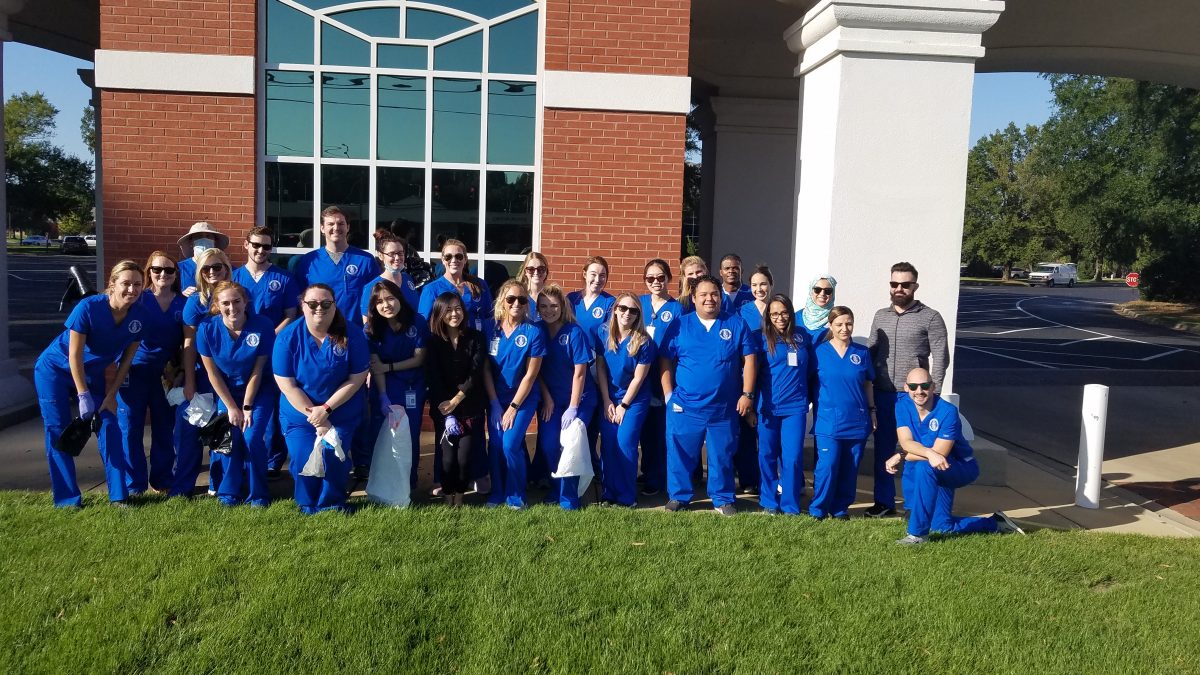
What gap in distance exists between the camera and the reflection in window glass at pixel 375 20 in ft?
24.7

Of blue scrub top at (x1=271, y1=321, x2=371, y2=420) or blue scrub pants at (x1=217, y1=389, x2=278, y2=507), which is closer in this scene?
blue scrub top at (x1=271, y1=321, x2=371, y2=420)

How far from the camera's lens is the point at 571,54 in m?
7.45

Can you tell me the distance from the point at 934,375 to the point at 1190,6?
22.4ft

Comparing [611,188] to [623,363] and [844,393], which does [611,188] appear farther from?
[844,393]

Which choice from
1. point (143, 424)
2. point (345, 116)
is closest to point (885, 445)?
point (143, 424)

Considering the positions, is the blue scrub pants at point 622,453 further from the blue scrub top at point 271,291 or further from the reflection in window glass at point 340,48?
the reflection in window glass at point 340,48

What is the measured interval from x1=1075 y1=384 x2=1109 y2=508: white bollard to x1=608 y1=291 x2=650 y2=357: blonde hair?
336 centimetres

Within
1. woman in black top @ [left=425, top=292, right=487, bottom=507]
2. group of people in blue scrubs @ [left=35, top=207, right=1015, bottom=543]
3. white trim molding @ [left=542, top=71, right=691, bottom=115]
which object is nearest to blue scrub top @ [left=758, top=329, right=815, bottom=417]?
group of people in blue scrubs @ [left=35, top=207, right=1015, bottom=543]

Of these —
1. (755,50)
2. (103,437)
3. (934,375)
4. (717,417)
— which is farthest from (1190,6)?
(103,437)

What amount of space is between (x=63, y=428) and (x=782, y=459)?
455cm

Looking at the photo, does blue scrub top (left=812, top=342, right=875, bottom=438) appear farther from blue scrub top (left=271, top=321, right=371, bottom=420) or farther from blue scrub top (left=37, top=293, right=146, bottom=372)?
blue scrub top (left=37, top=293, right=146, bottom=372)

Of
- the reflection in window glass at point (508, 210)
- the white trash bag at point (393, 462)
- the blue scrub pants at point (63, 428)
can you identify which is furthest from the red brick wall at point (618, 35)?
the blue scrub pants at point (63, 428)

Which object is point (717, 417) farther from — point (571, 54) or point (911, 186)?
point (571, 54)

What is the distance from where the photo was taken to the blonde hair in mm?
5438
